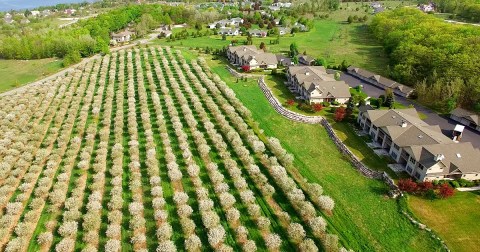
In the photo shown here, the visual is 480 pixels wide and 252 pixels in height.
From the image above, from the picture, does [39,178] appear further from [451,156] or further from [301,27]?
[301,27]

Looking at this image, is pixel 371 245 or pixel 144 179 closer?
pixel 371 245

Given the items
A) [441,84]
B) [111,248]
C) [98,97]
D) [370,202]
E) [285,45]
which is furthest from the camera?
[285,45]

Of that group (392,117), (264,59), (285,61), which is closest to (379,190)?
(392,117)

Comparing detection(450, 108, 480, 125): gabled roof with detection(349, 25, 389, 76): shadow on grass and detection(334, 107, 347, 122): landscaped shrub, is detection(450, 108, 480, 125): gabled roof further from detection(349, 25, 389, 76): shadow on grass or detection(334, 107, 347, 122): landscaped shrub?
detection(349, 25, 389, 76): shadow on grass

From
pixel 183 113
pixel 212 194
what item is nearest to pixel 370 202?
pixel 212 194

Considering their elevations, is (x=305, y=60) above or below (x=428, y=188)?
above

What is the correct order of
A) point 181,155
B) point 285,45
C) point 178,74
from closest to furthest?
1. point 181,155
2. point 178,74
3. point 285,45

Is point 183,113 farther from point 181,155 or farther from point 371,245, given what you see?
point 371,245
